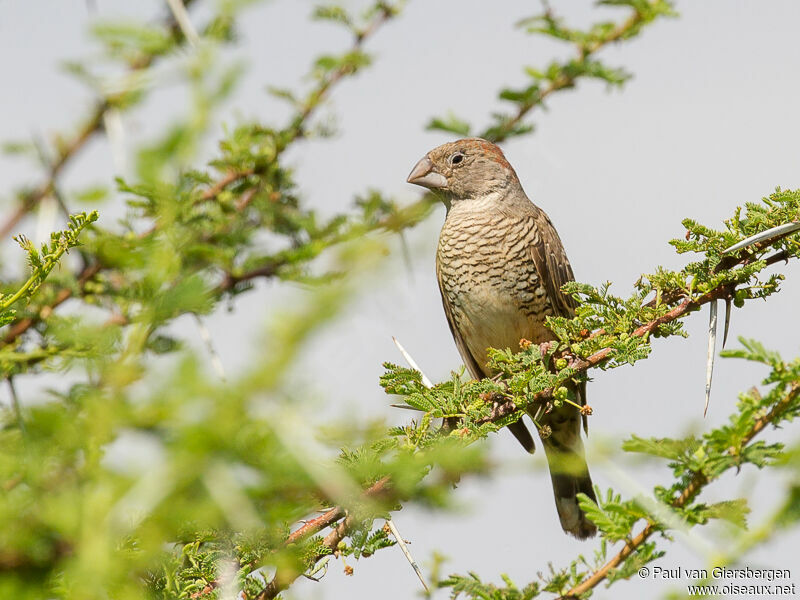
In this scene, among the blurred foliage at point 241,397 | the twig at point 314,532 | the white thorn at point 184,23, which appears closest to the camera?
the blurred foliage at point 241,397

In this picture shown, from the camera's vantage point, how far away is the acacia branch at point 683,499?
1554 millimetres

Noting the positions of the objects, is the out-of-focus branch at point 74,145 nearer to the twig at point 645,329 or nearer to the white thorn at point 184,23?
the white thorn at point 184,23

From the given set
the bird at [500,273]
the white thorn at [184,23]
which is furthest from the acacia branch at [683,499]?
the bird at [500,273]

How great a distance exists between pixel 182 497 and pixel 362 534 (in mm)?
1694

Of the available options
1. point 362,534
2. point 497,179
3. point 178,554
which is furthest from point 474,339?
point 178,554

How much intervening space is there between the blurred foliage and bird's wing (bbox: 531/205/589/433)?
64.2 inches

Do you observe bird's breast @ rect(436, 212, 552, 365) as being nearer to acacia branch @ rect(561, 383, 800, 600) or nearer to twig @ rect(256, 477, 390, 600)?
twig @ rect(256, 477, 390, 600)

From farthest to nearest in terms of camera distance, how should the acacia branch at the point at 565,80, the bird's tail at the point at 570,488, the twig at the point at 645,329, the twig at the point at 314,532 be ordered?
the bird's tail at the point at 570,488
the acacia branch at the point at 565,80
the twig at the point at 645,329
the twig at the point at 314,532

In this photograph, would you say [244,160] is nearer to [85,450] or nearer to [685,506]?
[685,506]

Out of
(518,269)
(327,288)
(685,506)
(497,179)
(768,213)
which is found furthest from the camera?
(497,179)

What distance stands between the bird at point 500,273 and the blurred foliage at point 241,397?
1.64 metres

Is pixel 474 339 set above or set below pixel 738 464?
above

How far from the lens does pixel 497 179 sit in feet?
18.6

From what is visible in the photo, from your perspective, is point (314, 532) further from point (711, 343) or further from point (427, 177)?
point (427, 177)
